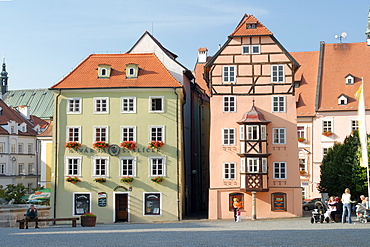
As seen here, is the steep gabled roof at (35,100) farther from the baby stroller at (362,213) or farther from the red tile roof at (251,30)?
the baby stroller at (362,213)

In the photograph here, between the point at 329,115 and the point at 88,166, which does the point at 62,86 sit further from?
the point at 329,115

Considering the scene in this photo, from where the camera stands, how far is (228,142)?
4212 cm

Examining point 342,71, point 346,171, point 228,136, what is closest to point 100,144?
point 228,136

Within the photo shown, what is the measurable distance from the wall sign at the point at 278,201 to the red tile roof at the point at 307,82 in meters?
16.0

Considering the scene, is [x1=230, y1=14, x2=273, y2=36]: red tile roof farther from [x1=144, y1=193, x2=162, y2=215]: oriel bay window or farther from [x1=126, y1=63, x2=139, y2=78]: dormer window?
[x1=144, y1=193, x2=162, y2=215]: oriel bay window

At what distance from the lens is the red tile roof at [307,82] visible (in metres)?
56.3

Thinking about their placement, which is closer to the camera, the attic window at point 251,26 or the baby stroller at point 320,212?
the baby stroller at point 320,212

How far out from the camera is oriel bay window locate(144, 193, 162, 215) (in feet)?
137

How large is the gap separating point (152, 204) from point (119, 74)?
9.96 m

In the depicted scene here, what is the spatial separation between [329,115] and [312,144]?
3.18 meters

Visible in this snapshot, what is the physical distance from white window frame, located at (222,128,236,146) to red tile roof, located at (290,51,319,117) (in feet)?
51.8

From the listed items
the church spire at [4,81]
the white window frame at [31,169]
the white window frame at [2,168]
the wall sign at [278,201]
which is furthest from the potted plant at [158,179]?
the church spire at [4,81]

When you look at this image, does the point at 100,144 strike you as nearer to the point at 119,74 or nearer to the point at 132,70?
the point at 119,74

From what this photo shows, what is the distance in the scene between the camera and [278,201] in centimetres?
4153
